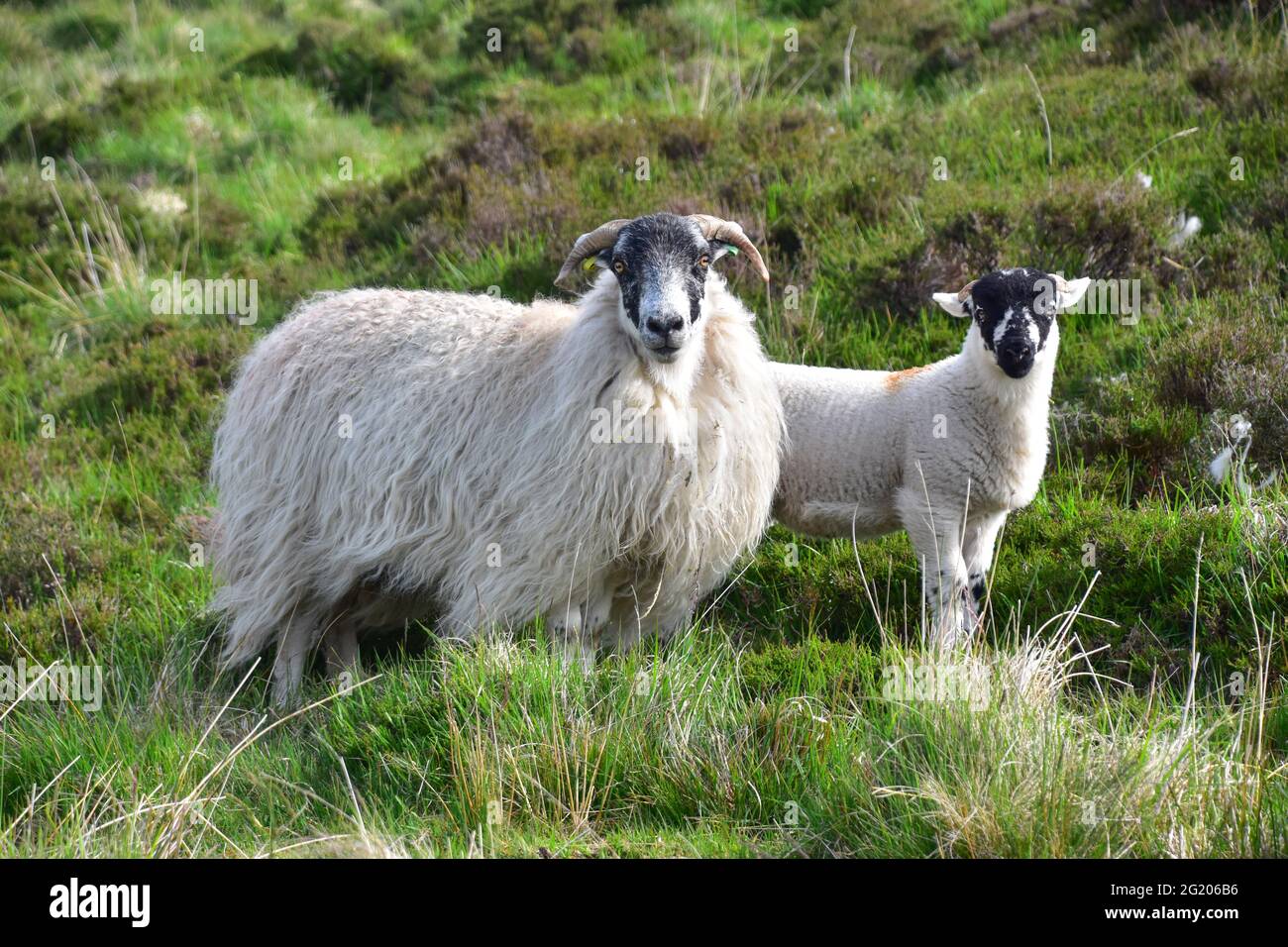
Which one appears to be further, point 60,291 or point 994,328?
point 60,291

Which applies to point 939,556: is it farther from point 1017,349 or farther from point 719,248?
point 719,248

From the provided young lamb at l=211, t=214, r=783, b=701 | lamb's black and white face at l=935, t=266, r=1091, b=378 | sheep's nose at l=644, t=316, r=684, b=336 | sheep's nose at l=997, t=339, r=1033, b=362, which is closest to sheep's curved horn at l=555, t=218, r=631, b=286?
young lamb at l=211, t=214, r=783, b=701

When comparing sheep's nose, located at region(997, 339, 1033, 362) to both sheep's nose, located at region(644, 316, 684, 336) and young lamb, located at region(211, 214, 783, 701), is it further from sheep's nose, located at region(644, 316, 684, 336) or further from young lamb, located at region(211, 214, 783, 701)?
sheep's nose, located at region(644, 316, 684, 336)

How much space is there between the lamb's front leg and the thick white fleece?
62 centimetres

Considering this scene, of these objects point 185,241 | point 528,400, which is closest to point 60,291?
point 185,241

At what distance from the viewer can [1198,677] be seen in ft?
15.6

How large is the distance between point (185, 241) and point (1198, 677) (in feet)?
27.9

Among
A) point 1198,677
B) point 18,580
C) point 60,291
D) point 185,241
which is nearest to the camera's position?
point 1198,677

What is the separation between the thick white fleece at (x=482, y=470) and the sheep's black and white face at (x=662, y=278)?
17 cm

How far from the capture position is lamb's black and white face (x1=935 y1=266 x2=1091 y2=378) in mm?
5043

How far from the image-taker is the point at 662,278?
4910 mm

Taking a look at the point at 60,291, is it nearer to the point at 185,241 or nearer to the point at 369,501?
the point at 185,241

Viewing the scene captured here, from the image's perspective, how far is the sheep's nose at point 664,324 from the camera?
4762 mm

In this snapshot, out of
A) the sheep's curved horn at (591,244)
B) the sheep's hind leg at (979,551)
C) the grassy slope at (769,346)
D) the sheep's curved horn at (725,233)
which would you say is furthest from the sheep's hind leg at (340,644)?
the sheep's hind leg at (979,551)
